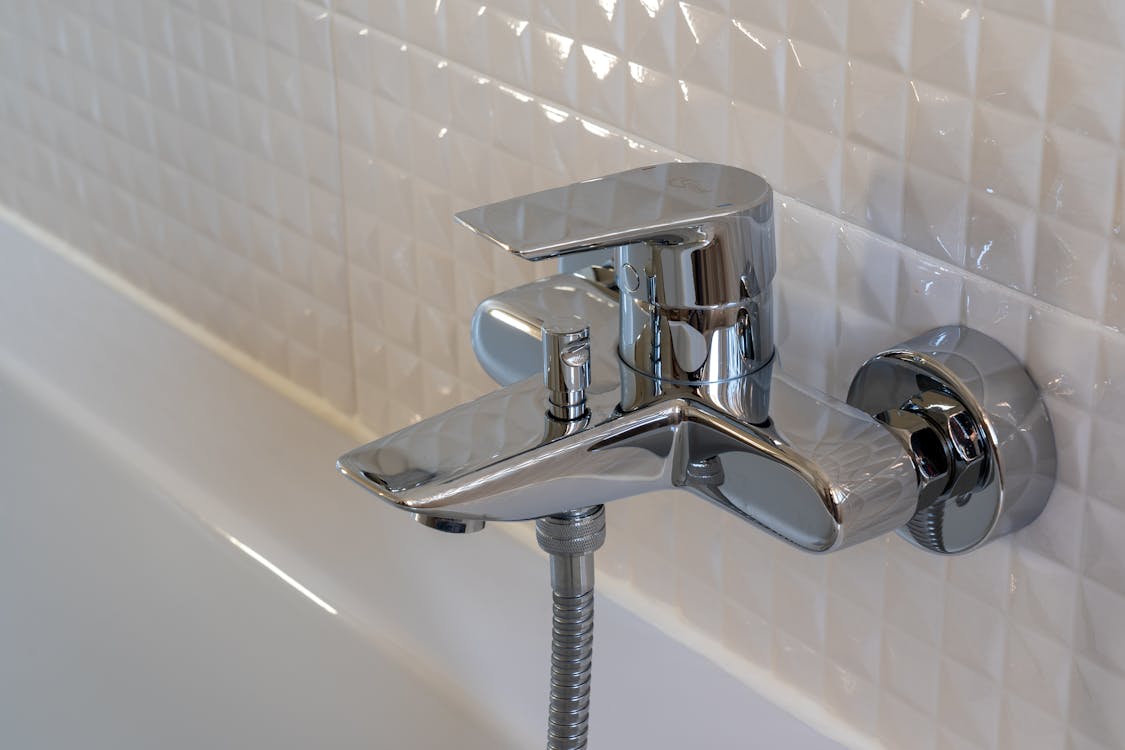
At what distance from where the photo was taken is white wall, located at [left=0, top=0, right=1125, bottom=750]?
18.3 inches

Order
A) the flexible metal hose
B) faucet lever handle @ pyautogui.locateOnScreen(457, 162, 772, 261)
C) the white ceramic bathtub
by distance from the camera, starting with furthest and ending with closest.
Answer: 1. the white ceramic bathtub
2. the flexible metal hose
3. faucet lever handle @ pyautogui.locateOnScreen(457, 162, 772, 261)

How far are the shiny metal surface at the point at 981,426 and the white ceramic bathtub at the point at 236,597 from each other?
0.16 m

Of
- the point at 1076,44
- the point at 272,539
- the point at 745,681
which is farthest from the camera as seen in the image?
the point at 272,539

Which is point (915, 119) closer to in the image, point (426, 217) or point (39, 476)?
point (426, 217)

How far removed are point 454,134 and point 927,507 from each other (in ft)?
0.98

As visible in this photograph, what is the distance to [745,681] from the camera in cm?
64

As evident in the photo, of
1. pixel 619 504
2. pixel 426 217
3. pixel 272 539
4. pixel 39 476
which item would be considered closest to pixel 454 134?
pixel 426 217

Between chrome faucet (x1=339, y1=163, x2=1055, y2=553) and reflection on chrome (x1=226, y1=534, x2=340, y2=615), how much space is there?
341mm

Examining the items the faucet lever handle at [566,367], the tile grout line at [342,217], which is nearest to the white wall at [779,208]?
the tile grout line at [342,217]

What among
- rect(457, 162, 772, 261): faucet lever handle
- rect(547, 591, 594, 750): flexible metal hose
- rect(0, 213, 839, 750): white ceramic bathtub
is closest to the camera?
rect(457, 162, 772, 261): faucet lever handle

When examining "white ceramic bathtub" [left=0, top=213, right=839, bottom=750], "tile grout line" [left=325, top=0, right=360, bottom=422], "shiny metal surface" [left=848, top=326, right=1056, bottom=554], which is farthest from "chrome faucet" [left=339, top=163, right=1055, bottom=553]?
"tile grout line" [left=325, top=0, right=360, bottom=422]

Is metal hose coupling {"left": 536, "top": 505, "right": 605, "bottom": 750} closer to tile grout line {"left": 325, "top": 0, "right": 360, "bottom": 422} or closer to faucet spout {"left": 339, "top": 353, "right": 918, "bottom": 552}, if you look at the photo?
faucet spout {"left": 339, "top": 353, "right": 918, "bottom": 552}

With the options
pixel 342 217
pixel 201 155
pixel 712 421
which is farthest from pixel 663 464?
pixel 201 155

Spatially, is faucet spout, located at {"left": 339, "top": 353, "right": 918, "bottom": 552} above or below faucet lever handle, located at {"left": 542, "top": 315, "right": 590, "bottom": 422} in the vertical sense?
below
